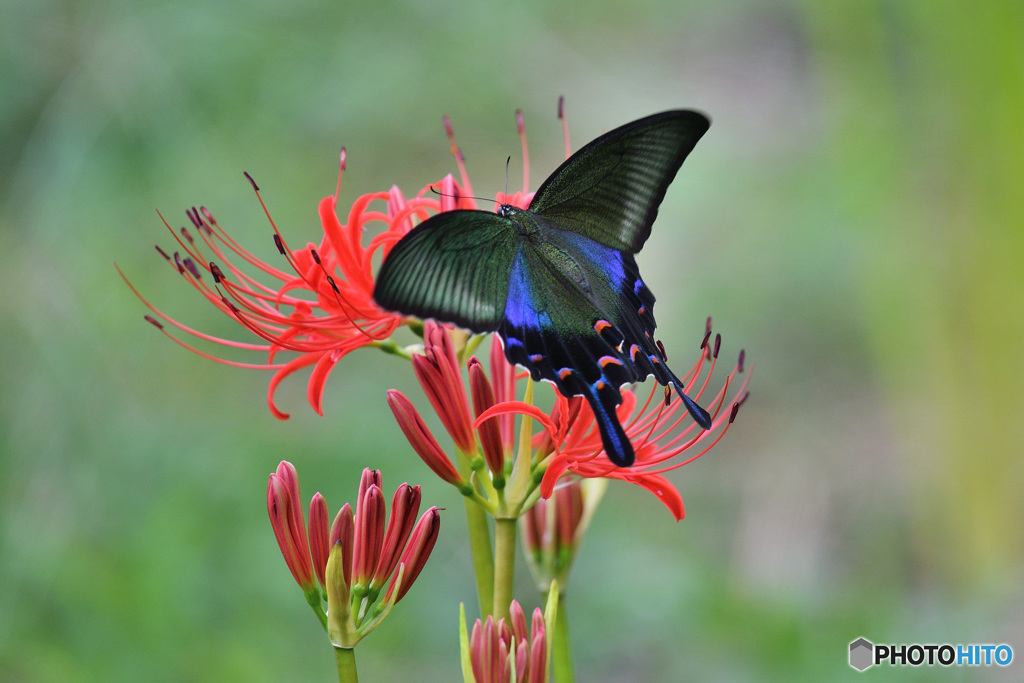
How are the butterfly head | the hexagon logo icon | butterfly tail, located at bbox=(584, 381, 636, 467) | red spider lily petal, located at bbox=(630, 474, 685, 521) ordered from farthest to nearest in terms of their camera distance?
the hexagon logo icon < the butterfly head < red spider lily petal, located at bbox=(630, 474, 685, 521) < butterfly tail, located at bbox=(584, 381, 636, 467)

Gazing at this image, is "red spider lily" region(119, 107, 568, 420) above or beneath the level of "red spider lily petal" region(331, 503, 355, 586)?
above

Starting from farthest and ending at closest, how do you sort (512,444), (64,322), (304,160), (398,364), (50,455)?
(304,160), (398,364), (64,322), (50,455), (512,444)

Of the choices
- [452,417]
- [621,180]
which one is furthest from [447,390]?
[621,180]

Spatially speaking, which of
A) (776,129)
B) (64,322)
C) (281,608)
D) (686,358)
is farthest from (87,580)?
(776,129)

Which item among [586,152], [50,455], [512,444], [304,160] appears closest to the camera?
[512,444]

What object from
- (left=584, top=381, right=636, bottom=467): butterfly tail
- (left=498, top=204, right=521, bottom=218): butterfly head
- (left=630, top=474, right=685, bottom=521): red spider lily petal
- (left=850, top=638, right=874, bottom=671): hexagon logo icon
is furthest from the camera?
(left=850, top=638, right=874, bottom=671): hexagon logo icon

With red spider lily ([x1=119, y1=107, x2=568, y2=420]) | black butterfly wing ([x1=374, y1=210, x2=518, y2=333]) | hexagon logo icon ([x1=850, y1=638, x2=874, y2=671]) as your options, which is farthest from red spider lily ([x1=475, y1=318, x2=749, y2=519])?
hexagon logo icon ([x1=850, y1=638, x2=874, y2=671])

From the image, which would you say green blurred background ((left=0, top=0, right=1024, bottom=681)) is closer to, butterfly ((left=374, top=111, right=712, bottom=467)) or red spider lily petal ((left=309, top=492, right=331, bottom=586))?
red spider lily petal ((left=309, top=492, right=331, bottom=586))

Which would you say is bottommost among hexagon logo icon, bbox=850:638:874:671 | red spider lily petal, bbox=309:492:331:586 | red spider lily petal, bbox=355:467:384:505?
hexagon logo icon, bbox=850:638:874:671

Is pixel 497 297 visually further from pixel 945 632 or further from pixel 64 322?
pixel 64 322
